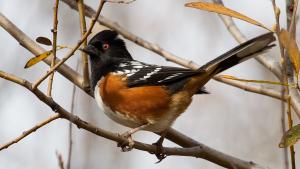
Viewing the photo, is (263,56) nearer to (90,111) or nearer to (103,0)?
(103,0)

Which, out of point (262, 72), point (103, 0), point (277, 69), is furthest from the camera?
point (262, 72)

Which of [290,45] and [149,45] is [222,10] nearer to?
[290,45]

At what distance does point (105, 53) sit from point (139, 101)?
25.2 inches

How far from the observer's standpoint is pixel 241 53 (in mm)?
3143

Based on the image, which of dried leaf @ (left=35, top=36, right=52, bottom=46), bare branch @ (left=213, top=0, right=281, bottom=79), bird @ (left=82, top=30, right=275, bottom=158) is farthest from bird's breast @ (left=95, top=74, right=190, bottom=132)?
dried leaf @ (left=35, top=36, right=52, bottom=46)

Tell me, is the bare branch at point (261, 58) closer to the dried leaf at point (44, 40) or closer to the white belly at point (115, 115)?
the white belly at point (115, 115)

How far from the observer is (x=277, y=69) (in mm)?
3059

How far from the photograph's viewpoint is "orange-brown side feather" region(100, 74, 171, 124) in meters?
3.48

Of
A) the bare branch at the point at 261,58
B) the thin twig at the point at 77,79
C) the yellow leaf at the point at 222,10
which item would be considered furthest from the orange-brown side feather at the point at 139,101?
the yellow leaf at the point at 222,10

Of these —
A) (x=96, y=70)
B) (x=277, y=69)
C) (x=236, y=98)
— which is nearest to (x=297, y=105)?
(x=277, y=69)

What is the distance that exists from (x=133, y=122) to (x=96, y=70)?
1.86 feet

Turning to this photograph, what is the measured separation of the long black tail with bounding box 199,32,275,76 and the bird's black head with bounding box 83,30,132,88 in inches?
32.3

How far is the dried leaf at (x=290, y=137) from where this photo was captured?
1910mm

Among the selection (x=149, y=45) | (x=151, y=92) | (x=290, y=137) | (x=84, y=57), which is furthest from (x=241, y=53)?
(x=290, y=137)
